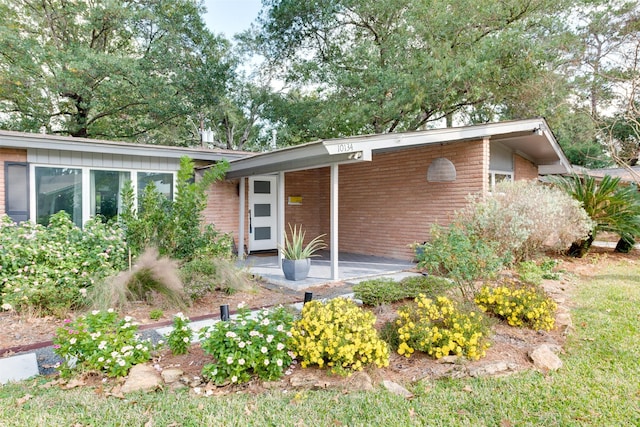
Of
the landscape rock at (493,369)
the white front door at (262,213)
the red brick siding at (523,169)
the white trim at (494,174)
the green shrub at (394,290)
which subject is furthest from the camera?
the red brick siding at (523,169)

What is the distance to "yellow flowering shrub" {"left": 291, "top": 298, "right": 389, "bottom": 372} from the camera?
3.05 m

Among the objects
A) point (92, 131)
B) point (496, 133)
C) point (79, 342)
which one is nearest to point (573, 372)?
point (79, 342)

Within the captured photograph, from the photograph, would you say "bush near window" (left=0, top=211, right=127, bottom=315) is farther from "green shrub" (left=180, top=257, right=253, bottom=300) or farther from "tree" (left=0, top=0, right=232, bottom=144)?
"tree" (left=0, top=0, right=232, bottom=144)

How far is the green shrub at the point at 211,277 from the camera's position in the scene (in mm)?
5484

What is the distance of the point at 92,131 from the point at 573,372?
1978cm

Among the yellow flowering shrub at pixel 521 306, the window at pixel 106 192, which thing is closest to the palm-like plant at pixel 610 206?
the yellow flowering shrub at pixel 521 306

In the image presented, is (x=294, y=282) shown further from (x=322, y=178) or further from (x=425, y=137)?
(x=322, y=178)

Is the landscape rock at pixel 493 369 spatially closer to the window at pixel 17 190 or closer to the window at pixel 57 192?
the window at pixel 57 192

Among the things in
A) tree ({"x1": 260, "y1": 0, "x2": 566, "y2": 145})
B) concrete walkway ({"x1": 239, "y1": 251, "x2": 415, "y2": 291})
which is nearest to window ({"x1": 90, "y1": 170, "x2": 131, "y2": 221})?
concrete walkway ({"x1": 239, "y1": 251, "x2": 415, "y2": 291})

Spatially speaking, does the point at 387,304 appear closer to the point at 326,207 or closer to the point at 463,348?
the point at 463,348

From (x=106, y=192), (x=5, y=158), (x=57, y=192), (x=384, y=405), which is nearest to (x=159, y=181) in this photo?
(x=106, y=192)

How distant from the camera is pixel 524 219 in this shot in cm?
705

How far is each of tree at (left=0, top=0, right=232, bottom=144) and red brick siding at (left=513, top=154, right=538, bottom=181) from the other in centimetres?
1225

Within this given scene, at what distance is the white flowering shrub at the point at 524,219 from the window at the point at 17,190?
8.05 metres
